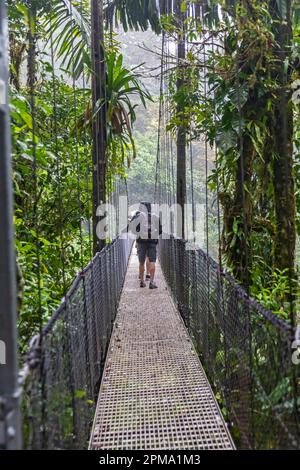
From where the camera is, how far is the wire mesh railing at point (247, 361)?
117 centimetres

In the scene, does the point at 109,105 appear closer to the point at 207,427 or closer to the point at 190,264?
the point at 190,264

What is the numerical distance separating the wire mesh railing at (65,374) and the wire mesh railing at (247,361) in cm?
53

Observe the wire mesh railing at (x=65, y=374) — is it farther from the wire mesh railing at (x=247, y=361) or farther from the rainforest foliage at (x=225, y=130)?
the wire mesh railing at (x=247, y=361)

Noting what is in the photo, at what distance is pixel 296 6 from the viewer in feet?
8.00

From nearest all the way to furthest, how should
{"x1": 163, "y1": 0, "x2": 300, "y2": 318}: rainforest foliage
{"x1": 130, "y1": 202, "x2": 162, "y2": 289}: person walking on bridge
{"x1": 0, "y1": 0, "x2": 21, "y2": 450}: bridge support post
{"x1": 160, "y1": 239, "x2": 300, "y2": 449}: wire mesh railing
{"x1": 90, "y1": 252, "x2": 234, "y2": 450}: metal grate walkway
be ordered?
1. {"x1": 0, "y1": 0, "x2": 21, "y2": 450}: bridge support post
2. {"x1": 160, "y1": 239, "x2": 300, "y2": 449}: wire mesh railing
3. {"x1": 90, "y1": 252, "x2": 234, "y2": 450}: metal grate walkway
4. {"x1": 163, "y1": 0, "x2": 300, "y2": 318}: rainforest foliage
5. {"x1": 130, "y1": 202, "x2": 162, "y2": 289}: person walking on bridge

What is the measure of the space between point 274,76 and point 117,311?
201 cm

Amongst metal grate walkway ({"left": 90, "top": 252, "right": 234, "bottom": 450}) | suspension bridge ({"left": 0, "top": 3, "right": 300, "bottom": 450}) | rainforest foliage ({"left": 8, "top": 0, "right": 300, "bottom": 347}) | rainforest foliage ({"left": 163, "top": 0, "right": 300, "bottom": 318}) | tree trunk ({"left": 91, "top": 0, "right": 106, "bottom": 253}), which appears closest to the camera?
suspension bridge ({"left": 0, "top": 3, "right": 300, "bottom": 450})

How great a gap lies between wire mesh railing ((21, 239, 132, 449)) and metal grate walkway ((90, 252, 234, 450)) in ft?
0.31

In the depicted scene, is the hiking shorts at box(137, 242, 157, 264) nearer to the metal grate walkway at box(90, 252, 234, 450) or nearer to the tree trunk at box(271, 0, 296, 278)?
the metal grate walkway at box(90, 252, 234, 450)

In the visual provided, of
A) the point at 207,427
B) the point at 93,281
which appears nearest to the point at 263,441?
the point at 207,427

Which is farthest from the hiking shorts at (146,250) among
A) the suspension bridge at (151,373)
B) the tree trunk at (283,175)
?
the tree trunk at (283,175)

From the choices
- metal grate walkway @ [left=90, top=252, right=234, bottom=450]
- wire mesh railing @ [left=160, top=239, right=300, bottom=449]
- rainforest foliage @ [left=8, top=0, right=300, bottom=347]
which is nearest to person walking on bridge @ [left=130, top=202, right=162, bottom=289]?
rainforest foliage @ [left=8, top=0, right=300, bottom=347]

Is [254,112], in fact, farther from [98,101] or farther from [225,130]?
[98,101]

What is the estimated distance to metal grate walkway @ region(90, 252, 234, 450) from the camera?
1.63m
